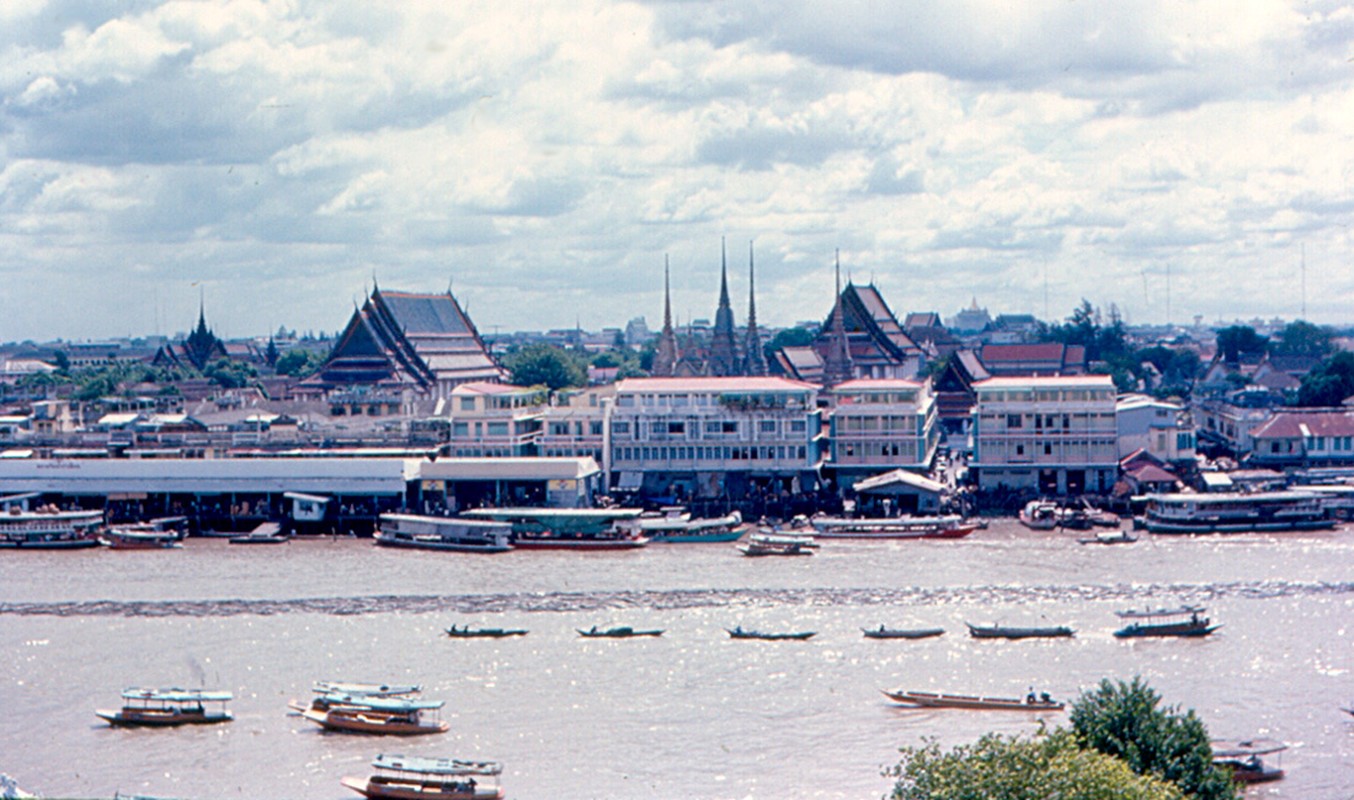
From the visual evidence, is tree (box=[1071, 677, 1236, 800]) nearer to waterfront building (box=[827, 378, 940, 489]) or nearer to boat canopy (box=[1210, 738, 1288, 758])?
boat canopy (box=[1210, 738, 1288, 758])

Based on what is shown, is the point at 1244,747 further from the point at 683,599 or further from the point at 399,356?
the point at 399,356

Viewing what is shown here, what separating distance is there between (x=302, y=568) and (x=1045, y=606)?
17.6 m

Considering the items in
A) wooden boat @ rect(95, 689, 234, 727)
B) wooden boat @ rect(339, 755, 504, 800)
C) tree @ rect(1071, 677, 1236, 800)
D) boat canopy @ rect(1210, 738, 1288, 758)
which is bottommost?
wooden boat @ rect(339, 755, 504, 800)

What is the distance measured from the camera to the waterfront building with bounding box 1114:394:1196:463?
5441cm

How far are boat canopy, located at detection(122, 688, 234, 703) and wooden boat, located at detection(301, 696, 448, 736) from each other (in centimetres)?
158

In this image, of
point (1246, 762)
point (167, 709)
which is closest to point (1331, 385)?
point (1246, 762)

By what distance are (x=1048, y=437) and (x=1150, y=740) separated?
103 feet

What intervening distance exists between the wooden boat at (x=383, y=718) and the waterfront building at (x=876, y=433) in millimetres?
27290

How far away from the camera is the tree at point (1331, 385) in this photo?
66.2 m

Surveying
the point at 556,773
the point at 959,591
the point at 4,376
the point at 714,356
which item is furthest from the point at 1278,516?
the point at 4,376

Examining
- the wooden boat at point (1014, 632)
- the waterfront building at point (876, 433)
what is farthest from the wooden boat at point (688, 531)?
the wooden boat at point (1014, 632)

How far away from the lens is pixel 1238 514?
45.6 metres

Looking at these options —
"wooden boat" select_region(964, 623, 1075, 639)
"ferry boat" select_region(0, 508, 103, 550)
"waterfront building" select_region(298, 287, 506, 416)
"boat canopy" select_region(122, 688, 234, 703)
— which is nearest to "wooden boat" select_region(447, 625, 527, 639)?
"boat canopy" select_region(122, 688, 234, 703)

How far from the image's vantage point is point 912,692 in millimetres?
27328
